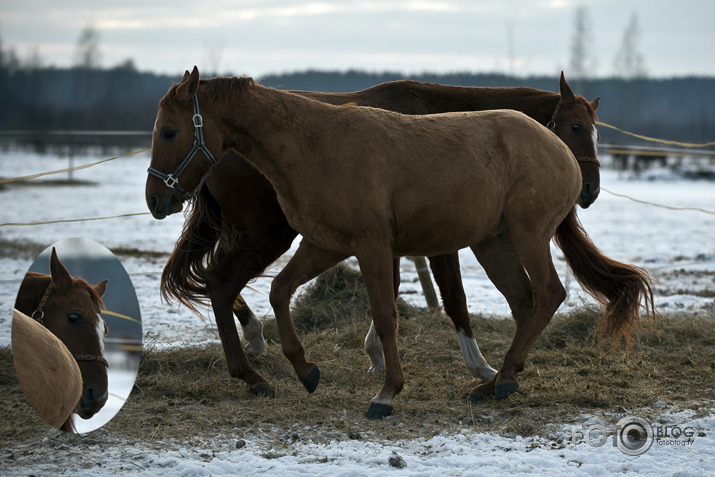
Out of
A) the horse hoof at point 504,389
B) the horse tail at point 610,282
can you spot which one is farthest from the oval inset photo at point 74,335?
the horse tail at point 610,282

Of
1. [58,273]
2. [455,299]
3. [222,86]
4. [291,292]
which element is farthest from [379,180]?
[58,273]

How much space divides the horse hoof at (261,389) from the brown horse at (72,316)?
1.24 m

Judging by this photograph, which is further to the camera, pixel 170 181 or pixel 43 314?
pixel 170 181

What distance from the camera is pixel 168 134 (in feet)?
13.2

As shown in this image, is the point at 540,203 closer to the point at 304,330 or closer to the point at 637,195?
the point at 304,330

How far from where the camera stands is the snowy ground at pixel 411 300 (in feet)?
10.9

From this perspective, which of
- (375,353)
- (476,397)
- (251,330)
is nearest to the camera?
(476,397)

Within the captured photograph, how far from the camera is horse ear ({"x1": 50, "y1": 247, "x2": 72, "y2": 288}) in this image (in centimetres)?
355

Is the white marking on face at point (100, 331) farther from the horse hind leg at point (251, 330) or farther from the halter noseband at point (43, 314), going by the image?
the horse hind leg at point (251, 330)

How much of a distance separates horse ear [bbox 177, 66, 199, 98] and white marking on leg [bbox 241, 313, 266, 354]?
2.15m

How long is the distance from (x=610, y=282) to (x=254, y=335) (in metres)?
2.70

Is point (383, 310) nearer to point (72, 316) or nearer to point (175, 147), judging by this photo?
point (175, 147)

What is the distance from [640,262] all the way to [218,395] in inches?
316

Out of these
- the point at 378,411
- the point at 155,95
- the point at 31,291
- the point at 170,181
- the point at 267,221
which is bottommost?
the point at 378,411
